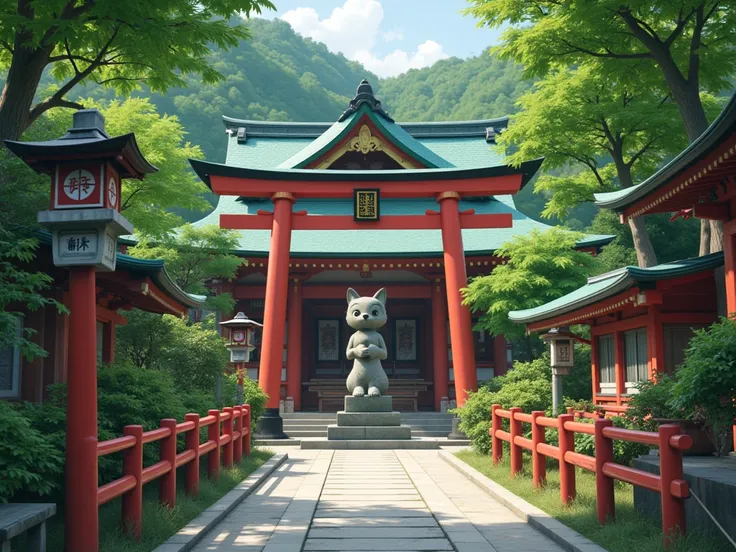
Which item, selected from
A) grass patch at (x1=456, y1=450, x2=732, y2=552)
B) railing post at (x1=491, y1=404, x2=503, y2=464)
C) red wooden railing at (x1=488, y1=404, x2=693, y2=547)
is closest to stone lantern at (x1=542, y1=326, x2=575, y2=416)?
railing post at (x1=491, y1=404, x2=503, y2=464)

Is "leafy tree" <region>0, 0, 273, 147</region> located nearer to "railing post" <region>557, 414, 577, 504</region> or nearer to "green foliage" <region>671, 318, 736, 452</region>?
"railing post" <region>557, 414, 577, 504</region>

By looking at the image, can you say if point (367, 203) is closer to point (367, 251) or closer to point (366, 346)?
point (366, 346)

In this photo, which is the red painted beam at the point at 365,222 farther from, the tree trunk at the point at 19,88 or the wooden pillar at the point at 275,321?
the tree trunk at the point at 19,88

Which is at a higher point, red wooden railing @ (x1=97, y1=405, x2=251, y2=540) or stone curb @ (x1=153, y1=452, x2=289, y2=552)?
red wooden railing @ (x1=97, y1=405, x2=251, y2=540)

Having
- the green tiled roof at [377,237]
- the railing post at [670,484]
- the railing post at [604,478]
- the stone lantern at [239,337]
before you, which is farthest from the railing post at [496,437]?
the green tiled roof at [377,237]

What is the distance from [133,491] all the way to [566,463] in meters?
4.56

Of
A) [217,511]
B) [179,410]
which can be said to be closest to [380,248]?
[179,410]

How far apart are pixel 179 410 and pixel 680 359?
8830 mm

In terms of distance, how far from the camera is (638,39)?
49.9 ft

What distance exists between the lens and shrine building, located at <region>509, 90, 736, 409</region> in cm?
972

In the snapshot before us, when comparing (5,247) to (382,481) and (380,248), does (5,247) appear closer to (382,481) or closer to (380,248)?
(382,481)

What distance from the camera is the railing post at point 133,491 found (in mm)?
6741

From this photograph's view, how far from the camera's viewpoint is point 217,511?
8438 millimetres

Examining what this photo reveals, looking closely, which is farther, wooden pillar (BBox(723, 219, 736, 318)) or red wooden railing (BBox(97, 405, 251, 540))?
wooden pillar (BBox(723, 219, 736, 318))
